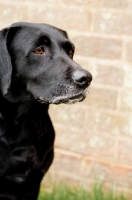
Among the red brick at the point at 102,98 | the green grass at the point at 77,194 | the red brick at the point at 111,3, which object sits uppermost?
the red brick at the point at 111,3

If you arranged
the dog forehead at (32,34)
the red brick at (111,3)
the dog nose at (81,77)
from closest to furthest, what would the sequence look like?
the dog nose at (81,77) → the dog forehead at (32,34) → the red brick at (111,3)

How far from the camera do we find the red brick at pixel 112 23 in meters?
3.51

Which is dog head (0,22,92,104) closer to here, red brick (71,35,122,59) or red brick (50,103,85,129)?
red brick (71,35,122,59)

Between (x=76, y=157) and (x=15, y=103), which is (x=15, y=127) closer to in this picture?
(x=15, y=103)

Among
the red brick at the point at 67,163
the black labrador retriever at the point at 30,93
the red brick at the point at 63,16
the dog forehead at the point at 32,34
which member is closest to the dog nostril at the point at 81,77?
the black labrador retriever at the point at 30,93

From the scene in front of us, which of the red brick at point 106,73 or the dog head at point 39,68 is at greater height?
the dog head at point 39,68

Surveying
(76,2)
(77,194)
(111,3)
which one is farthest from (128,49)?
(77,194)

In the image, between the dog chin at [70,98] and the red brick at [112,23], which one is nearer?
the dog chin at [70,98]

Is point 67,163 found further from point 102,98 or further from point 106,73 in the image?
point 106,73

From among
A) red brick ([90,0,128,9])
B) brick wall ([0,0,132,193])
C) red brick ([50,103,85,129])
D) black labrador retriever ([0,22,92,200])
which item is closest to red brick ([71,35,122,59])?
brick wall ([0,0,132,193])

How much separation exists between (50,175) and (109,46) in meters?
1.06

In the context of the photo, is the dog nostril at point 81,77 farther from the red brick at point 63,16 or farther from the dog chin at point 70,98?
the red brick at point 63,16

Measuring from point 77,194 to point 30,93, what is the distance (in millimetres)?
1010

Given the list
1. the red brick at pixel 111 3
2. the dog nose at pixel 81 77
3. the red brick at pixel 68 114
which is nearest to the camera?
the dog nose at pixel 81 77
